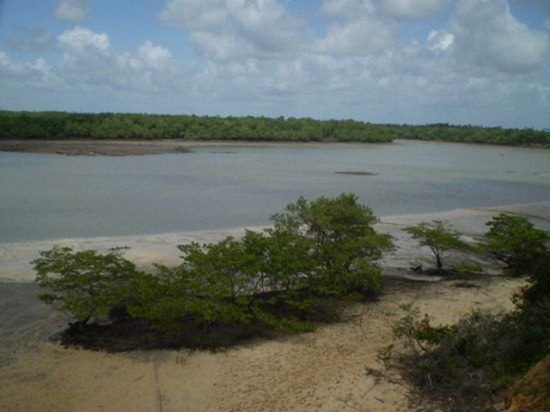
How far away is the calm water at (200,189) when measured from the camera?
22844mm

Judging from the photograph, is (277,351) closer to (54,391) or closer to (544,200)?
(54,391)

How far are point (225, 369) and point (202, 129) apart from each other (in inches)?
2801

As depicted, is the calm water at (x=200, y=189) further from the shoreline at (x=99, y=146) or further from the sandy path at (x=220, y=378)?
the sandy path at (x=220, y=378)

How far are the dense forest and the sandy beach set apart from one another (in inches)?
2194

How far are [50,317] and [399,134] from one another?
11856 cm

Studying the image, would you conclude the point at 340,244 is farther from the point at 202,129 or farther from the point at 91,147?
the point at 202,129

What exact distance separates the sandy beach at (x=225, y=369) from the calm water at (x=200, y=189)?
32.7 ft

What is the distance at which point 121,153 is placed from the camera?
56094 mm

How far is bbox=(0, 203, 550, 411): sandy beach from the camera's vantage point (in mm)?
8148

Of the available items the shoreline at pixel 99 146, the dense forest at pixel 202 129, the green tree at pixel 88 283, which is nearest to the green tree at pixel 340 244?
the green tree at pixel 88 283

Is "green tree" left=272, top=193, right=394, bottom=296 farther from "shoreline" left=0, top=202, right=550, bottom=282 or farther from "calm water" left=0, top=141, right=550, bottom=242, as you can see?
"calm water" left=0, top=141, right=550, bottom=242

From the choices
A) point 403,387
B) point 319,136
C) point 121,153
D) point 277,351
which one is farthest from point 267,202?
point 319,136

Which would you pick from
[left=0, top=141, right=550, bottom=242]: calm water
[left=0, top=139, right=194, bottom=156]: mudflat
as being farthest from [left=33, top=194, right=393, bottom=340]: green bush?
[left=0, top=139, right=194, bottom=156]: mudflat

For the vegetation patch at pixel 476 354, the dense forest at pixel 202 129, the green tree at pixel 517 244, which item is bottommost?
the vegetation patch at pixel 476 354
